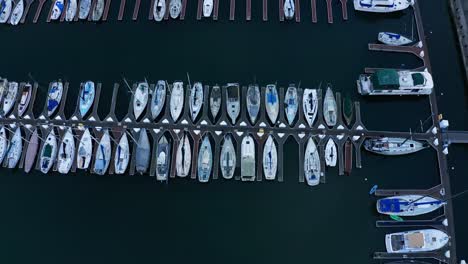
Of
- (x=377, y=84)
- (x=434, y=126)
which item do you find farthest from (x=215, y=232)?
(x=434, y=126)

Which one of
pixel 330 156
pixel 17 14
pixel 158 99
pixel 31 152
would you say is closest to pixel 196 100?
pixel 158 99

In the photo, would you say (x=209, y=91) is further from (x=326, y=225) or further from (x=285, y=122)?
(x=326, y=225)

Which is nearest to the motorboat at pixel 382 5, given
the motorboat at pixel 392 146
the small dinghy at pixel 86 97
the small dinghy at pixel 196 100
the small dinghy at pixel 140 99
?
the motorboat at pixel 392 146

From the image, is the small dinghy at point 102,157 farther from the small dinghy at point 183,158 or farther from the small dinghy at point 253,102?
the small dinghy at point 253,102

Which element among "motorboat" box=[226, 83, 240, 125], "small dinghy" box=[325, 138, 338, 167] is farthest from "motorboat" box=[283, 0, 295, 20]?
"small dinghy" box=[325, 138, 338, 167]

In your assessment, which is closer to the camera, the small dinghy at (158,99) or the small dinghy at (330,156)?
the small dinghy at (330,156)

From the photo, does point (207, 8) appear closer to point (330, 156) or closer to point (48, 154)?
point (330, 156)

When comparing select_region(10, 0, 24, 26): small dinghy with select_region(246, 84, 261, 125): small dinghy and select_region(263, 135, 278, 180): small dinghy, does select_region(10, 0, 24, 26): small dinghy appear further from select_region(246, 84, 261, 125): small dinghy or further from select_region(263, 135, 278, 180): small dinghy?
select_region(263, 135, 278, 180): small dinghy
